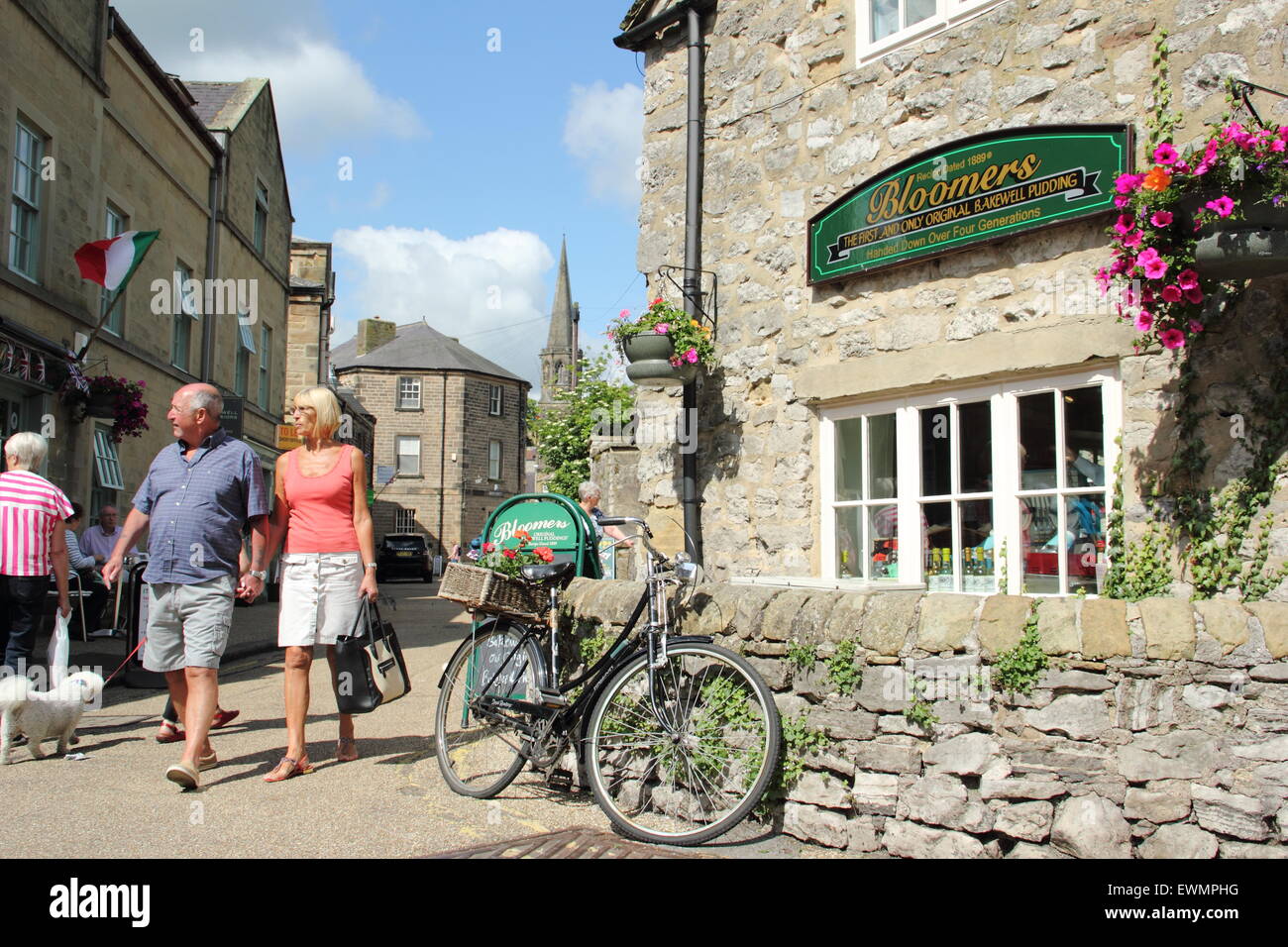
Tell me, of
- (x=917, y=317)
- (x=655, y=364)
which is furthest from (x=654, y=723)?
(x=655, y=364)

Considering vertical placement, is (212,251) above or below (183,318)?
above

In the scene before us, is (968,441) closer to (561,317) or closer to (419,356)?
(419,356)

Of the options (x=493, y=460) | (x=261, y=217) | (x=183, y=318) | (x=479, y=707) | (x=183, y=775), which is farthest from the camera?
(x=493, y=460)

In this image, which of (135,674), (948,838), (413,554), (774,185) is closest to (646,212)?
(774,185)

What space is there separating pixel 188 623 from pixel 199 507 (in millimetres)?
562

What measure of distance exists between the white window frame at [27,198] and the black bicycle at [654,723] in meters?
9.61

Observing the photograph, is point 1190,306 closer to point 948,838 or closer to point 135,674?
point 948,838

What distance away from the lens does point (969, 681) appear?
3.85 m

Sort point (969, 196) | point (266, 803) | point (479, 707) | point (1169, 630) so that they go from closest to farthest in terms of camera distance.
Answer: point (1169, 630), point (266, 803), point (479, 707), point (969, 196)

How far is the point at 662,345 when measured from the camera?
7.51m

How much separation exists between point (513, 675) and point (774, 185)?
4416mm

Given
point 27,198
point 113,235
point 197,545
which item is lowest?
point 197,545

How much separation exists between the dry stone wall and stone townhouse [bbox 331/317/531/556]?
44.5 metres

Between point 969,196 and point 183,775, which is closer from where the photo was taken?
point 183,775
